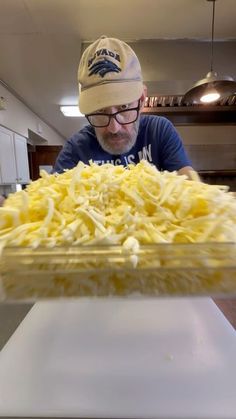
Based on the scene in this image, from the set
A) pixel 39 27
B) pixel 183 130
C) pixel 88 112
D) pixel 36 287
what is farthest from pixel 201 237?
pixel 183 130

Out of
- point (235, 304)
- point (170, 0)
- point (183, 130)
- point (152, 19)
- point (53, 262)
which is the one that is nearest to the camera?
point (53, 262)

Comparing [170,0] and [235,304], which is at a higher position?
[170,0]

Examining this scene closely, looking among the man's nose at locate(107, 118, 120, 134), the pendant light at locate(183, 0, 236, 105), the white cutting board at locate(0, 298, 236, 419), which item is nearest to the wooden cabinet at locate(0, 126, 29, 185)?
the pendant light at locate(183, 0, 236, 105)

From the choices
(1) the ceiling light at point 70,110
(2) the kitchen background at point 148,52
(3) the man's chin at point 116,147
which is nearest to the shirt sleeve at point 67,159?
(3) the man's chin at point 116,147

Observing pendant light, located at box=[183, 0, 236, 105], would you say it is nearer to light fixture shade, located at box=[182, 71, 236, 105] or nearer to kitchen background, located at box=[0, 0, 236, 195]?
light fixture shade, located at box=[182, 71, 236, 105]

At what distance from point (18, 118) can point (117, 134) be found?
311 centimetres

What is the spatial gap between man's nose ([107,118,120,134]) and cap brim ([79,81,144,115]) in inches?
1.8

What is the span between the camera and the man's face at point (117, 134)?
70cm

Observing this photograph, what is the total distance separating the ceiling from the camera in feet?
5.32

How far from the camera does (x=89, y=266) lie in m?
0.23

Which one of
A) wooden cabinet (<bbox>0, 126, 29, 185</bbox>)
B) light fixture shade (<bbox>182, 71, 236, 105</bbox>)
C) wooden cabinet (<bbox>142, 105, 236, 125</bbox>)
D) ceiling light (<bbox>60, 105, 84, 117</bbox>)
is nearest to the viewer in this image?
light fixture shade (<bbox>182, 71, 236, 105</bbox>)

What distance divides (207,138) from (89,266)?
268 cm

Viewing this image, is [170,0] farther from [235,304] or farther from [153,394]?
[153,394]

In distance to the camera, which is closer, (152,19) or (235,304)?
(235,304)
